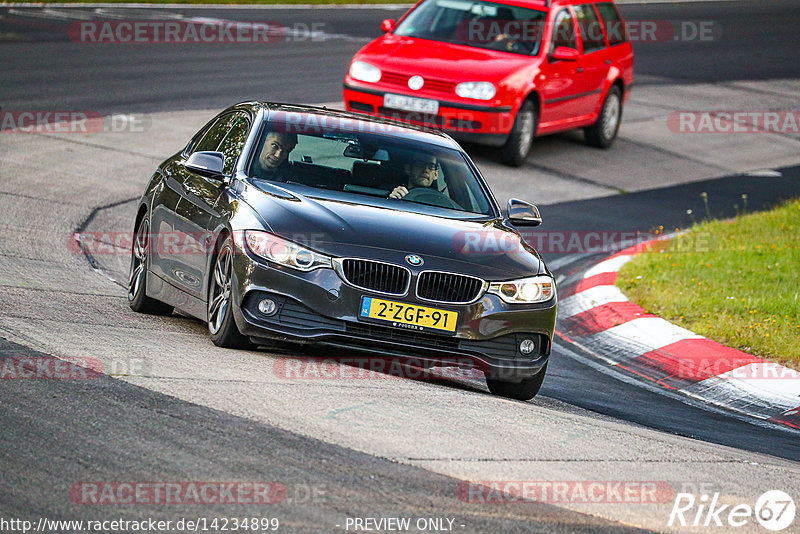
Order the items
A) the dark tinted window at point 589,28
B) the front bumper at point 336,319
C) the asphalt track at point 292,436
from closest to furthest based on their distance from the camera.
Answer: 1. the asphalt track at point 292,436
2. the front bumper at point 336,319
3. the dark tinted window at point 589,28

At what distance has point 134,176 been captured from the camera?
13.9 meters

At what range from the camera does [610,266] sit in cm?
1205

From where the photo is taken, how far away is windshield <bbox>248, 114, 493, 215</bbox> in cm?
801

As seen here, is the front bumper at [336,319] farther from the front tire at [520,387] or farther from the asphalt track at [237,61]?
the asphalt track at [237,61]

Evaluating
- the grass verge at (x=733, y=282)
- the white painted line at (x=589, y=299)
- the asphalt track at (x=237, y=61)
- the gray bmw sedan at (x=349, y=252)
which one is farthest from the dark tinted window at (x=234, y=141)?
the asphalt track at (x=237, y=61)

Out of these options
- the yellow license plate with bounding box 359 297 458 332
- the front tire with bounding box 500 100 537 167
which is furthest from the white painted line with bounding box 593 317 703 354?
the front tire with bounding box 500 100 537 167

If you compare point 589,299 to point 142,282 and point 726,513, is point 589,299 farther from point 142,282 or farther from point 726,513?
point 726,513

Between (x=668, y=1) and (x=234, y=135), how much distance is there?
32813 mm

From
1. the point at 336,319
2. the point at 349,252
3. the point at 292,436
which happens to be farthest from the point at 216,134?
the point at 292,436

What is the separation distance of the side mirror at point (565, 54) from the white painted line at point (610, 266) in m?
4.78

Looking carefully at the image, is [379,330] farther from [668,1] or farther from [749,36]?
[668,1]

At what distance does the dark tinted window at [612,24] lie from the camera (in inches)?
739

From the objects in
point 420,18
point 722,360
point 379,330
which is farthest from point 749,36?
point 379,330

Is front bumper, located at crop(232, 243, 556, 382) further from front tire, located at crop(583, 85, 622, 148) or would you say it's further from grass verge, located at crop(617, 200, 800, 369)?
front tire, located at crop(583, 85, 622, 148)
